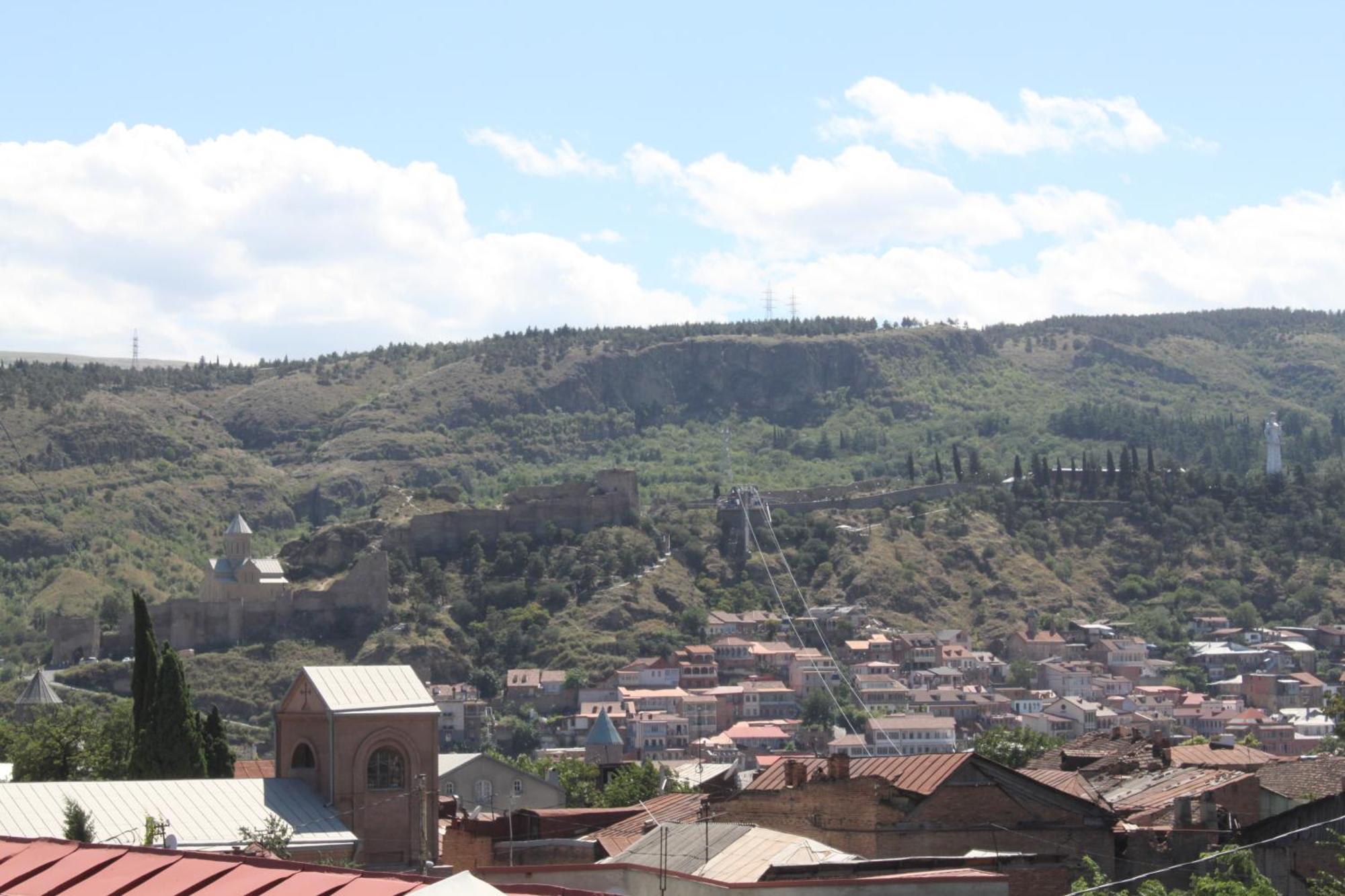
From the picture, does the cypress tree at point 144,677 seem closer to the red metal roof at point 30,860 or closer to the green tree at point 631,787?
the green tree at point 631,787

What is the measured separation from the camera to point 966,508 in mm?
161625

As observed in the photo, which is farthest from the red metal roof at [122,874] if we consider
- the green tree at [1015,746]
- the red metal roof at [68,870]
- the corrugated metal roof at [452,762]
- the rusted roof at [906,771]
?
the green tree at [1015,746]

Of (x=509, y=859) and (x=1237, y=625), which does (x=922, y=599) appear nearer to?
(x=1237, y=625)

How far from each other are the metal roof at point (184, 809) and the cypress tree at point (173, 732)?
7.19m

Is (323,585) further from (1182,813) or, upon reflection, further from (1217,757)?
(1182,813)

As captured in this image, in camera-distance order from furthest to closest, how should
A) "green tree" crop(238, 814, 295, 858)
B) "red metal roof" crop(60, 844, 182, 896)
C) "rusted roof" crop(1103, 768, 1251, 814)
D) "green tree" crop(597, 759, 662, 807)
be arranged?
"green tree" crop(597, 759, 662, 807) → "rusted roof" crop(1103, 768, 1251, 814) → "green tree" crop(238, 814, 295, 858) → "red metal roof" crop(60, 844, 182, 896)

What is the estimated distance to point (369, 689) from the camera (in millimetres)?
42906

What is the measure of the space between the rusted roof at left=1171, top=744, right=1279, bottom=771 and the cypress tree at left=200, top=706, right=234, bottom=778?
20303 millimetres

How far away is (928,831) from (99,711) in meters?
73.3

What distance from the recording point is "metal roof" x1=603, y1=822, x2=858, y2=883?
94.5ft

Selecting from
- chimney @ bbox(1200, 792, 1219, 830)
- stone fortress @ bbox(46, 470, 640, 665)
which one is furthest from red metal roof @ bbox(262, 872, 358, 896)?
stone fortress @ bbox(46, 470, 640, 665)

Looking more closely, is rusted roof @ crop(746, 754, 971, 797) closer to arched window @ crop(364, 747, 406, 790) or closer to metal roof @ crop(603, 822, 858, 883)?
metal roof @ crop(603, 822, 858, 883)

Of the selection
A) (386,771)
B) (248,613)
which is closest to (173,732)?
(386,771)

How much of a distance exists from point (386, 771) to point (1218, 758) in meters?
21.8
